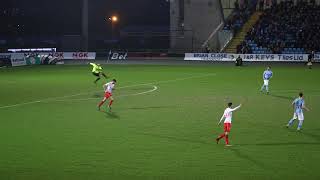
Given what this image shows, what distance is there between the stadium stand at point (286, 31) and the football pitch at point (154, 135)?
25.7 meters

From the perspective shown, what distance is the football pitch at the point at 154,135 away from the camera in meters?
14.5

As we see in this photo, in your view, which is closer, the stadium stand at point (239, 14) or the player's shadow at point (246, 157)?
the player's shadow at point (246, 157)

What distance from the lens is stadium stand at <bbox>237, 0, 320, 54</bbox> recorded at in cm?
6125

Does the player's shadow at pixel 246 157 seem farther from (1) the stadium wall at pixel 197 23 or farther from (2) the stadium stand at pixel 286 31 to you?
(1) the stadium wall at pixel 197 23

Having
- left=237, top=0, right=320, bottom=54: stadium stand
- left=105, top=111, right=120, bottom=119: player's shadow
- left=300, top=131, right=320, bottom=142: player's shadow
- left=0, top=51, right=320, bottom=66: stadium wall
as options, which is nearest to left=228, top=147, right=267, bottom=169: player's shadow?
left=300, top=131, right=320, bottom=142: player's shadow

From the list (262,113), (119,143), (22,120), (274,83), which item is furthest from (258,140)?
(274,83)

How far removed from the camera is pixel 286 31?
6369 centimetres

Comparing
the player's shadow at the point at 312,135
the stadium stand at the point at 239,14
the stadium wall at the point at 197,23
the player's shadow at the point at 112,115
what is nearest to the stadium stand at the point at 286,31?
the stadium stand at the point at 239,14

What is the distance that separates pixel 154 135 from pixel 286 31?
47966 millimetres

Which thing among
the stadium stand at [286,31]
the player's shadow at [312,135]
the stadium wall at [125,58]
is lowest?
the player's shadow at [312,135]

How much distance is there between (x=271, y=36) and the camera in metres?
63.6

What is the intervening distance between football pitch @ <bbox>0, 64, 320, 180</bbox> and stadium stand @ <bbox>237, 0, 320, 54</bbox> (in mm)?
25737

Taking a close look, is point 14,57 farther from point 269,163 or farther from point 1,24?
point 269,163

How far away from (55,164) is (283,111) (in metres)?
14.2
